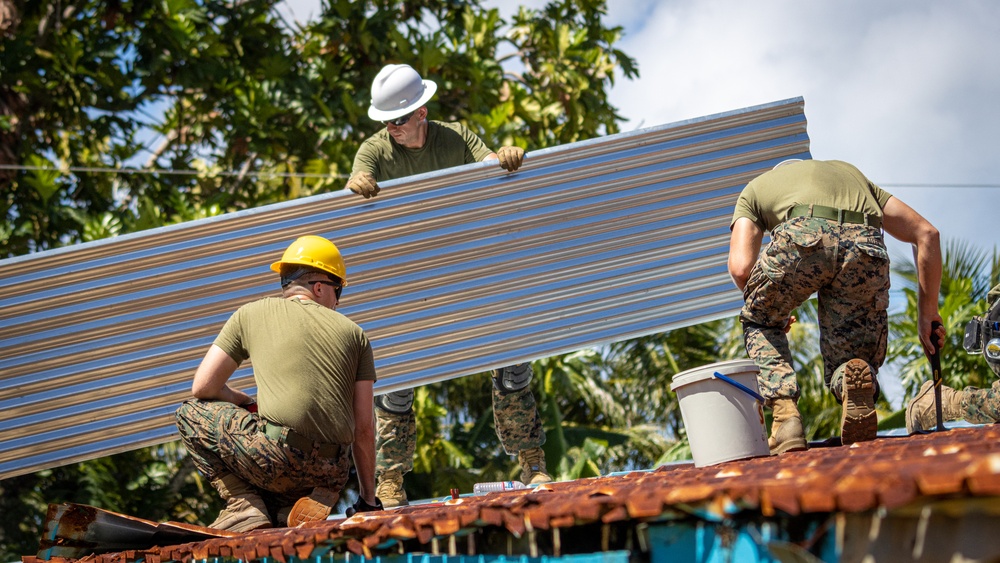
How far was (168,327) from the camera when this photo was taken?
510cm

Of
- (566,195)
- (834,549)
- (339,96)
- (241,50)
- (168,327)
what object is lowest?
(834,549)

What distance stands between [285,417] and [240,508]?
0.41 m

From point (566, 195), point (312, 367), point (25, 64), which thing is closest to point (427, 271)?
point (566, 195)

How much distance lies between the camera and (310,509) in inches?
139

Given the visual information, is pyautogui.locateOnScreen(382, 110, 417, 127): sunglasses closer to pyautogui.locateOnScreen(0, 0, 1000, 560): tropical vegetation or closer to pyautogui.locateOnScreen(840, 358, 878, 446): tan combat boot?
pyautogui.locateOnScreen(840, 358, 878, 446): tan combat boot

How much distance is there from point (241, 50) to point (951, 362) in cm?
882

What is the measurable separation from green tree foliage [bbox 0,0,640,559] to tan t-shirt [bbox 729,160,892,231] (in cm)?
650

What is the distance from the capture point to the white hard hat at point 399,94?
5.30 m

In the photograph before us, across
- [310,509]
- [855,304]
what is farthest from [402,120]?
[855,304]

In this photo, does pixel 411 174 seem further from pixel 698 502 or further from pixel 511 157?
pixel 698 502

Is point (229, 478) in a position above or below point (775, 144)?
below

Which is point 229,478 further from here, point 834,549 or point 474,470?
point 474,470

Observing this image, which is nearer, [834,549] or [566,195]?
[834,549]

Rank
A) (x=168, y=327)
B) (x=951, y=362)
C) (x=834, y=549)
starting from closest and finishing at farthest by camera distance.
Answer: (x=834, y=549)
(x=168, y=327)
(x=951, y=362)
